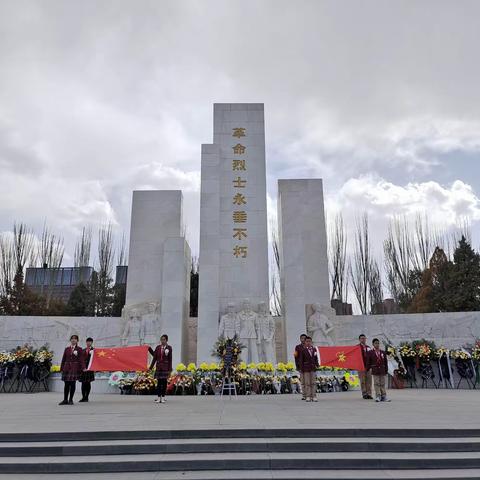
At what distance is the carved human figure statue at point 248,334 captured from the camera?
15023 mm

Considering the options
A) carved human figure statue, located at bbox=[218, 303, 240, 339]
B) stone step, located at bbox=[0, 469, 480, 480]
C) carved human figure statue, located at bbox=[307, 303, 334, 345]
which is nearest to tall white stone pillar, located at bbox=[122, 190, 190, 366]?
carved human figure statue, located at bbox=[218, 303, 240, 339]

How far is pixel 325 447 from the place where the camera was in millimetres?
4840

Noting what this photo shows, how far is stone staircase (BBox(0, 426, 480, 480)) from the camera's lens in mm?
4383

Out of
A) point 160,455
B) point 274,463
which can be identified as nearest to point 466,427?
point 274,463

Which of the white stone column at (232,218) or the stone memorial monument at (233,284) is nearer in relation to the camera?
the stone memorial monument at (233,284)

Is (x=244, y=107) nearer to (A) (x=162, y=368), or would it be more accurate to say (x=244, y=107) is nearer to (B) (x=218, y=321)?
(B) (x=218, y=321)

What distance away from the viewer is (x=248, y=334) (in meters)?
15.3

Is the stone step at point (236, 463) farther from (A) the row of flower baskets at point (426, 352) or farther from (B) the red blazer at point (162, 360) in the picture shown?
(A) the row of flower baskets at point (426, 352)

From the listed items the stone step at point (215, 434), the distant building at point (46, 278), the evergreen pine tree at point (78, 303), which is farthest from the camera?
the distant building at point (46, 278)

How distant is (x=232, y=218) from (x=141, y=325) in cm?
534

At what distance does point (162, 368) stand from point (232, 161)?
10.8 m

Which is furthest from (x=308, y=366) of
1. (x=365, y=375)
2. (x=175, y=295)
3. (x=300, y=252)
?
(x=175, y=295)

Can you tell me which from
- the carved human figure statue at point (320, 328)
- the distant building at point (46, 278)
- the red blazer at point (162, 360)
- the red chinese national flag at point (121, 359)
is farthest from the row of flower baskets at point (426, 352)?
the distant building at point (46, 278)

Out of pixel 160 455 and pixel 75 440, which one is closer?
pixel 160 455
